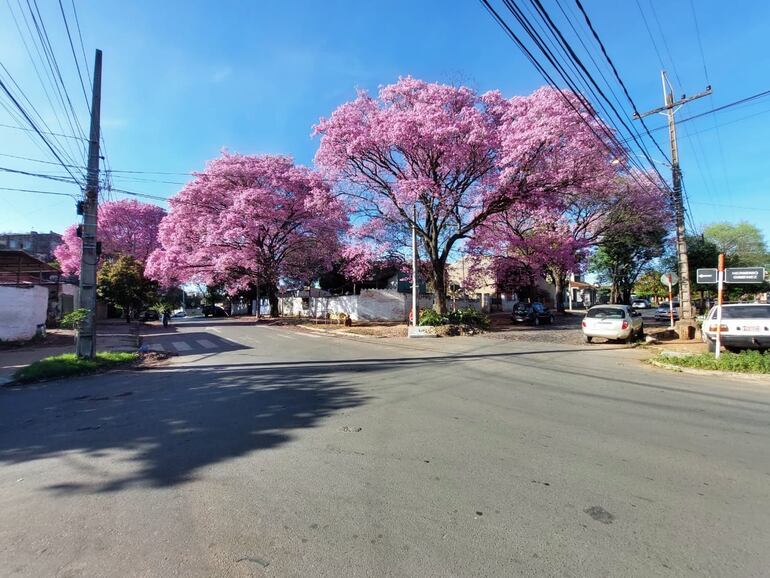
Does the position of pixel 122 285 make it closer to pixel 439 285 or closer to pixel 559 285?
pixel 439 285

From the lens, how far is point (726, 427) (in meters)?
6.26

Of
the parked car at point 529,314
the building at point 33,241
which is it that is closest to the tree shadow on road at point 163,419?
the parked car at point 529,314

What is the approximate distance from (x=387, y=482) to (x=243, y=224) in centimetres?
2902

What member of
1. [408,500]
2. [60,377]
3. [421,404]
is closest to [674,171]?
[421,404]

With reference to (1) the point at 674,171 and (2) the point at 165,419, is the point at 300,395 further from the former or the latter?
(1) the point at 674,171

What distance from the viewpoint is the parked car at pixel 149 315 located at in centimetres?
4404

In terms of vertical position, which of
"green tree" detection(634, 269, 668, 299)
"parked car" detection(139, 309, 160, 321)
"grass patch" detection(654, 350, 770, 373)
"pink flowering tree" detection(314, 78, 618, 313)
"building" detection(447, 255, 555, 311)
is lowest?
"grass patch" detection(654, 350, 770, 373)

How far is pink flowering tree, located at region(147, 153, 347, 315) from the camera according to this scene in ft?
102

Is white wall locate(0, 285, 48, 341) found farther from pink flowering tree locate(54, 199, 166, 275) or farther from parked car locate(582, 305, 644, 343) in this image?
pink flowering tree locate(54, 199, 166, 275)

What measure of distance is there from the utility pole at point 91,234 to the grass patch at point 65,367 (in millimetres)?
472

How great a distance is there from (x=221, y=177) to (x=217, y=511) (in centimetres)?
3197

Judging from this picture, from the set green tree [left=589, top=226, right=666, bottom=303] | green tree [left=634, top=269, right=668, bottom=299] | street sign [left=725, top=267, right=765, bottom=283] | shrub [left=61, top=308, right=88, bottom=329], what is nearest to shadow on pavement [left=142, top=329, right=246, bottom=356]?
shrub [left=61, top=308, right=88, bottom=329]

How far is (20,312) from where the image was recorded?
18.9 meters

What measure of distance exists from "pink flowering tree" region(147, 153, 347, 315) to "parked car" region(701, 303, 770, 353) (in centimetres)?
2162
